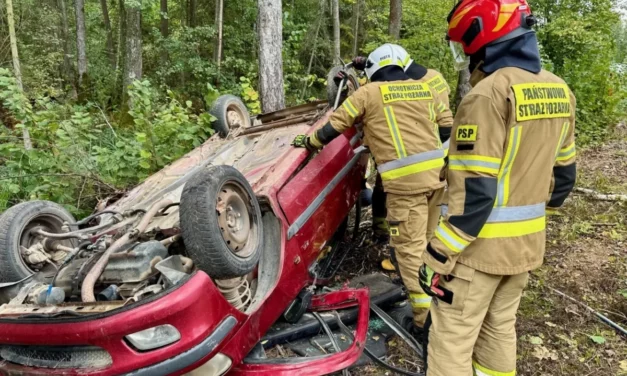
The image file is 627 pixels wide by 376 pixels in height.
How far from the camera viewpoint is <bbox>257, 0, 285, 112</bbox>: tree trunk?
529 centimetres

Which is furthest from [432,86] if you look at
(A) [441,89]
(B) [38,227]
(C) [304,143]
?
(B) [38,227]

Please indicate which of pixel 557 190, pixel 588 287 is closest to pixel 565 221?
pixel 588 287

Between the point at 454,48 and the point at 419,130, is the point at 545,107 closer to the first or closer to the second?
the point at 454,48

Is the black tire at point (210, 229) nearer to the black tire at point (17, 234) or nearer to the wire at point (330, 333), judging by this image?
the wire at point (330, 333)

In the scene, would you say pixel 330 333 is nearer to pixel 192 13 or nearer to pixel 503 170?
pixel 503 170

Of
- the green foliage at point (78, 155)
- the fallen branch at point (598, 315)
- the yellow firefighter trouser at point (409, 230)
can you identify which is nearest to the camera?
the fallen branch at point (598, 315)

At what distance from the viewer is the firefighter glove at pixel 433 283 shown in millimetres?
1883

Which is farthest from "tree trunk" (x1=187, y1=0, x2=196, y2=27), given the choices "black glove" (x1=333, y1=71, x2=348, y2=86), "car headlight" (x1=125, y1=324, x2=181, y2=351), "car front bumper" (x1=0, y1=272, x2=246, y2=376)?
"car headlight" (x1=125, y1=324, x2=181, y2=351)

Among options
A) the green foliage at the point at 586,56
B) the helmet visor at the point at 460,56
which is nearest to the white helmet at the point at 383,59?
the helmet visor at the point at 460,56

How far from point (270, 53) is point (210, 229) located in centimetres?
382

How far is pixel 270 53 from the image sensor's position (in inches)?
212

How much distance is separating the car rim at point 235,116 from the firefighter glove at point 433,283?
2.79m

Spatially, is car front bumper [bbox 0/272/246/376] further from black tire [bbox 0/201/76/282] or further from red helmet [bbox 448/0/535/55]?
red helmet [bbox 448/0/535/55]

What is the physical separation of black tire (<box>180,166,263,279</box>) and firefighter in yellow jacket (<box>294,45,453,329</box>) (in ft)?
3.49
